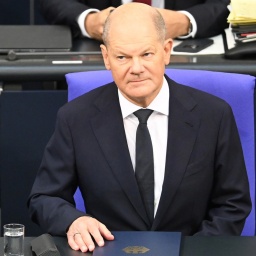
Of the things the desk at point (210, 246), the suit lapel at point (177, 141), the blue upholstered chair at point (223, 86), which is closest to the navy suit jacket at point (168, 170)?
the suit lapel at point (177, 141)

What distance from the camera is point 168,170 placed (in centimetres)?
267

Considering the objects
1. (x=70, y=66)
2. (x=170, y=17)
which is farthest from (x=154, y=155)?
(x=170, y=17)

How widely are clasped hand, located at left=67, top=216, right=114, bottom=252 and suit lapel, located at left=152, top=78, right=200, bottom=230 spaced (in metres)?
0.36

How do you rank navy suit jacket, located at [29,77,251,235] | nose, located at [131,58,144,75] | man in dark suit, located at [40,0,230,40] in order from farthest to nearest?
man in dark suit, located at [40,0,230,40]
navy suit jacket, located at [29,77,251,235]
nose, located at [131,58,144,75]

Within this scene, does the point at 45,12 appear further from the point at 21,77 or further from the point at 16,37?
the point at 21,77

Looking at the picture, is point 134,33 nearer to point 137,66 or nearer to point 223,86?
point 137,66

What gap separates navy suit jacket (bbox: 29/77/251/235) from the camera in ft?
8.74

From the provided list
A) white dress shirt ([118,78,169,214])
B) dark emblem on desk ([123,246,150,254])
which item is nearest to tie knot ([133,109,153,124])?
white dress shirt ([118,78,169,214])

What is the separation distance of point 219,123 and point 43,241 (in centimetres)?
76

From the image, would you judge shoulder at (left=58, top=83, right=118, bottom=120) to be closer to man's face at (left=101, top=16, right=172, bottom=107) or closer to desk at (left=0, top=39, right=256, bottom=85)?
man's face at (left=101, top=16, right=172, bottom=107)

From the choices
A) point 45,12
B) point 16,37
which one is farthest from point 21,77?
point 45,12

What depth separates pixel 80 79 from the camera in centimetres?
286

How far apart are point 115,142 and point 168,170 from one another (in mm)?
176

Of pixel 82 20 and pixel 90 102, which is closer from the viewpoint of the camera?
pixel 90 102
